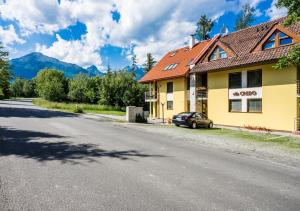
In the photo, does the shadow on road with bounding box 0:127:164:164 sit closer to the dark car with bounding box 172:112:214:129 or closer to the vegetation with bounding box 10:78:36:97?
the dark car with bounding box 172:112:214:129

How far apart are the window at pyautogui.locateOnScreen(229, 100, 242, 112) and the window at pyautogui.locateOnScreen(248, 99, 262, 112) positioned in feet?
3.12

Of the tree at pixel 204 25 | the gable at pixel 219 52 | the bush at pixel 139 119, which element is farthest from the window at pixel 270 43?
the tree at pixel 204 25

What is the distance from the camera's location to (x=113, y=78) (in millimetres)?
56156

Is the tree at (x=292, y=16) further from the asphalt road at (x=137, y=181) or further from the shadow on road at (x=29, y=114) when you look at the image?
the shadow on road at (x=29, y=114)

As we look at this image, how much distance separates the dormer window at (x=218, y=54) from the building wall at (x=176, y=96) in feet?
13.8

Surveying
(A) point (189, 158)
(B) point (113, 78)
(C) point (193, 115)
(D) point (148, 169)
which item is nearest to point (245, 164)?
Answer: (A) point (189, 158)

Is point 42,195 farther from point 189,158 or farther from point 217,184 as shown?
point 189,158

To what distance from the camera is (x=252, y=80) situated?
69.1 ft

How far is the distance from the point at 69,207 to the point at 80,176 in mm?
1653

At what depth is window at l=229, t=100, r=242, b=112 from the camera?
22.1 metres

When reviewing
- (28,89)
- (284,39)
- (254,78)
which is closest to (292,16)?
(284,39)

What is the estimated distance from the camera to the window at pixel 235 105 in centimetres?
2206

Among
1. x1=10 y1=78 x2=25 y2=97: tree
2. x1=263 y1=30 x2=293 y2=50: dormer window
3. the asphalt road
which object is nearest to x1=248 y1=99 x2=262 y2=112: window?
x1=263 y1=30 x2=293 y2=50: dormer window

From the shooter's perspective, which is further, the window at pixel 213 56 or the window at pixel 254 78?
the window at pixel 213 56
